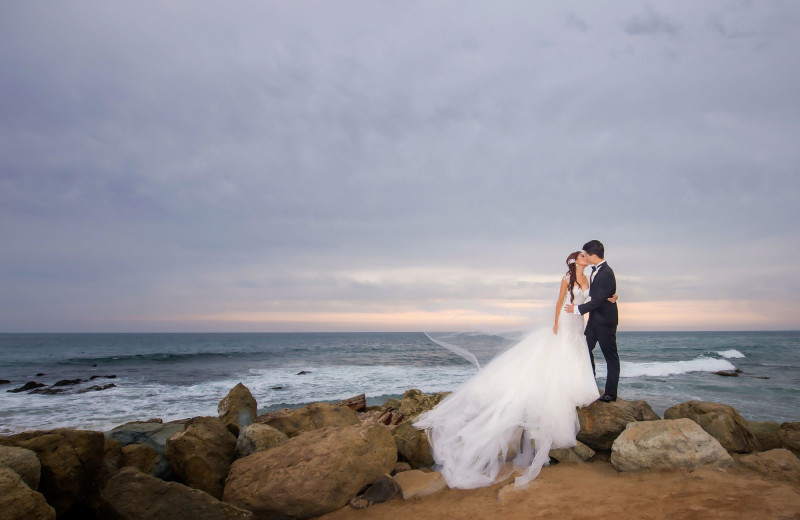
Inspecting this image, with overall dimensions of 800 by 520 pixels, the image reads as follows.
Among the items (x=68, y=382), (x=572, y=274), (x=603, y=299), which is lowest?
(x=68, y=382)

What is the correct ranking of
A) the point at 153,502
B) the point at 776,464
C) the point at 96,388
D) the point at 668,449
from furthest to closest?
the point at 96,388, the point at 668,449, the point at 776,464, the point at 153,502

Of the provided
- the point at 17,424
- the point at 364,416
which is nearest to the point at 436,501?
the point at 364,416

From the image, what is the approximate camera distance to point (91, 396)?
1917cm

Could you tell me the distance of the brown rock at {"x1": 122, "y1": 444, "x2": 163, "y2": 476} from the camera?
5.70 m

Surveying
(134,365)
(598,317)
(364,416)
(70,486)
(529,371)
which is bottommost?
(134,365)

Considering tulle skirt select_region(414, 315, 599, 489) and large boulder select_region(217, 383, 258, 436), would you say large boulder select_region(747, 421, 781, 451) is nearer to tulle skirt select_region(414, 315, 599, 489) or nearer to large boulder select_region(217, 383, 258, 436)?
tulle skirt select_region(414, 315, 599, 489)

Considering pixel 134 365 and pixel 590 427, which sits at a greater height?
pixel 590 427

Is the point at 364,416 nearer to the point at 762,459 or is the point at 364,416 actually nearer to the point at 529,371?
the point at 529,371

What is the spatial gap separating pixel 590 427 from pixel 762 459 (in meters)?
1.90

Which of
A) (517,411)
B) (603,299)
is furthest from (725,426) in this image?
(517,411)

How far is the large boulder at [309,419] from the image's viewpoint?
760cm

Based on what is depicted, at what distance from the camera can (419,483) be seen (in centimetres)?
542

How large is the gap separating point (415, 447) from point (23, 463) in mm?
4544

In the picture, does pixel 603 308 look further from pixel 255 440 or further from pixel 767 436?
pixel 255 440
